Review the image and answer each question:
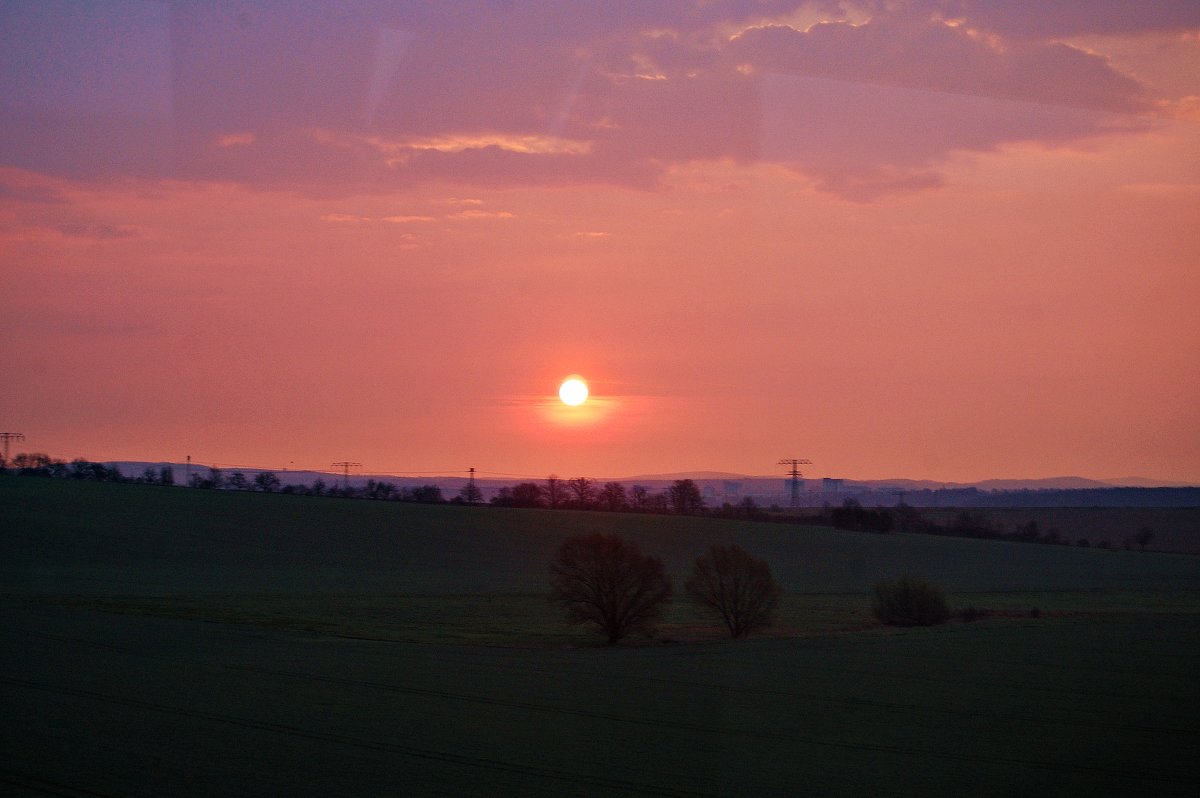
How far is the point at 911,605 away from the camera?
162ft

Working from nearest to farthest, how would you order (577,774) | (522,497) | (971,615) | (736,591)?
(577,774) < (736,591) < (971,615) < (522,497)

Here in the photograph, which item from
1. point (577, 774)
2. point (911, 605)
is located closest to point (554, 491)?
point (911, 605)

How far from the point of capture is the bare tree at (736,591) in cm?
4569

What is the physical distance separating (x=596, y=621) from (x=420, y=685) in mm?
17979

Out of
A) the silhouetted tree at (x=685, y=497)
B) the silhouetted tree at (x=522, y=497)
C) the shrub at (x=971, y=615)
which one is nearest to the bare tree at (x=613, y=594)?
the shrub at (x=971, y=615)

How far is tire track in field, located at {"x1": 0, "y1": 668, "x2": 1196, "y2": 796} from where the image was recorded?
15.9m

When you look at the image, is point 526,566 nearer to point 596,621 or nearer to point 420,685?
point 596,621

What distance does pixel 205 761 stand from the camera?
16.3 metres

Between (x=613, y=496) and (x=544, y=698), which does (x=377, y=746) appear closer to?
(x=544, y=698)

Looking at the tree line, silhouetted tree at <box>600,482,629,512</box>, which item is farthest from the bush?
silhouetted tree at <box>600,482,629,512</box>

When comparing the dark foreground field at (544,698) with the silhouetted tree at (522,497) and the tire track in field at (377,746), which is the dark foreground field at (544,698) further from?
the silhouetted tree at (522,497)

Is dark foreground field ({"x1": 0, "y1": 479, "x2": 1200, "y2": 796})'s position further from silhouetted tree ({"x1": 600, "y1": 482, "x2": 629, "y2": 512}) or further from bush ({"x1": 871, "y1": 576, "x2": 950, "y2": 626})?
silhouetted tree ({"x1": 600, "y1": 482, "x2": 629, "y2": 512})

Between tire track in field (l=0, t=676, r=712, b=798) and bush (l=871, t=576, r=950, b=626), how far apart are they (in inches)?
1400

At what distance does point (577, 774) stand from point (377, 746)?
12.2 feet
